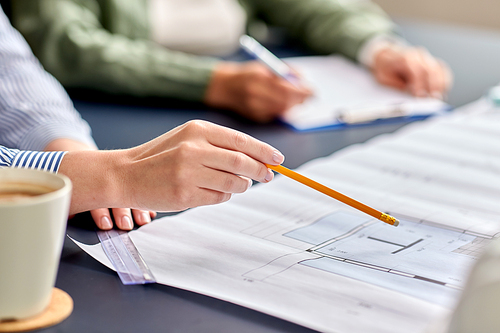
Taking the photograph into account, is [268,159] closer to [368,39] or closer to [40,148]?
[40,148]

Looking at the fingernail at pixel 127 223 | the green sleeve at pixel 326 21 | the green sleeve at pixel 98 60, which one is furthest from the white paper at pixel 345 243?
the green sleeve at pixel 326 21

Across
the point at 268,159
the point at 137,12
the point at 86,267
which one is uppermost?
the point at 137,12

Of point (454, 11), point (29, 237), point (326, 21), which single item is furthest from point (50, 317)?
point (454, 11)

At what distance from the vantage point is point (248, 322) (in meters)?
0.40

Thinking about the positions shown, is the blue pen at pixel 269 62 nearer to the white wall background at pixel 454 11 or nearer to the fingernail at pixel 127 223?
the fingernail at pixel 127 223

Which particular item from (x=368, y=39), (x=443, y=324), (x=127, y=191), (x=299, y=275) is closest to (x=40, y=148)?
(x=127, y=191)

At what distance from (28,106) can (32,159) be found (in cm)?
27

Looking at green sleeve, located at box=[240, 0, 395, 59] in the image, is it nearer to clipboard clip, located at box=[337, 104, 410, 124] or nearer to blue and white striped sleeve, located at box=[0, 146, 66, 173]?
clipboard clip, located at box=[337, 104, 410, 124]

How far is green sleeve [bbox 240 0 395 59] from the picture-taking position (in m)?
1.29

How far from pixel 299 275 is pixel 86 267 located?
0.60 ft

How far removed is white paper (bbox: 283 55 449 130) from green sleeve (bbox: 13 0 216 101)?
7.9 inches

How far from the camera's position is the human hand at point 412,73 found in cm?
108

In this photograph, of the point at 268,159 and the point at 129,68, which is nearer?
the point at 268,159

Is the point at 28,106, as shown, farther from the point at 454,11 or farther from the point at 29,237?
the point at 454,11
